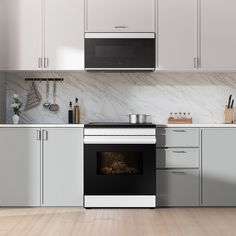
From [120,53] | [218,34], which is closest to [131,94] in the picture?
[120,53]

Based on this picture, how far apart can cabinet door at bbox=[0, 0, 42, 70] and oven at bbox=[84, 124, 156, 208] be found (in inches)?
38.2

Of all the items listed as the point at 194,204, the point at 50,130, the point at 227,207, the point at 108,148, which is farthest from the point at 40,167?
the point at 227,207

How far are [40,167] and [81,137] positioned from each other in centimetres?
49

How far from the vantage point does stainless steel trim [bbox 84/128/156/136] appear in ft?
16.9

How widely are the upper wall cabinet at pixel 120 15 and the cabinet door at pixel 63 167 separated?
107 cm

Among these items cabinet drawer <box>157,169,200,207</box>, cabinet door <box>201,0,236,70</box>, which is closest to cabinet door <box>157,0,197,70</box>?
cabinet door <box>201,0,236,70</box>

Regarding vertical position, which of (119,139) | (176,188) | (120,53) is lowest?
(176,188)

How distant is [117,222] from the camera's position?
453cm

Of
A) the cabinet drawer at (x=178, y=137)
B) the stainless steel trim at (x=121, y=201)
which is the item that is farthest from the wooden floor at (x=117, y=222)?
the cabinet drawer at (x=178, y=137)

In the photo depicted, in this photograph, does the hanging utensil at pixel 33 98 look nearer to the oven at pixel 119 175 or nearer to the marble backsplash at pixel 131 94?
the marble backsplash at pixel 131 94

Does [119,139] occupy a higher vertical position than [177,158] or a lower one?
higher

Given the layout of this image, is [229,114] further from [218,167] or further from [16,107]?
[16,107]

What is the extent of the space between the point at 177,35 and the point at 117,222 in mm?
1986

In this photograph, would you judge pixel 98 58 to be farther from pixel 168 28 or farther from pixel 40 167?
pixel 40 167
